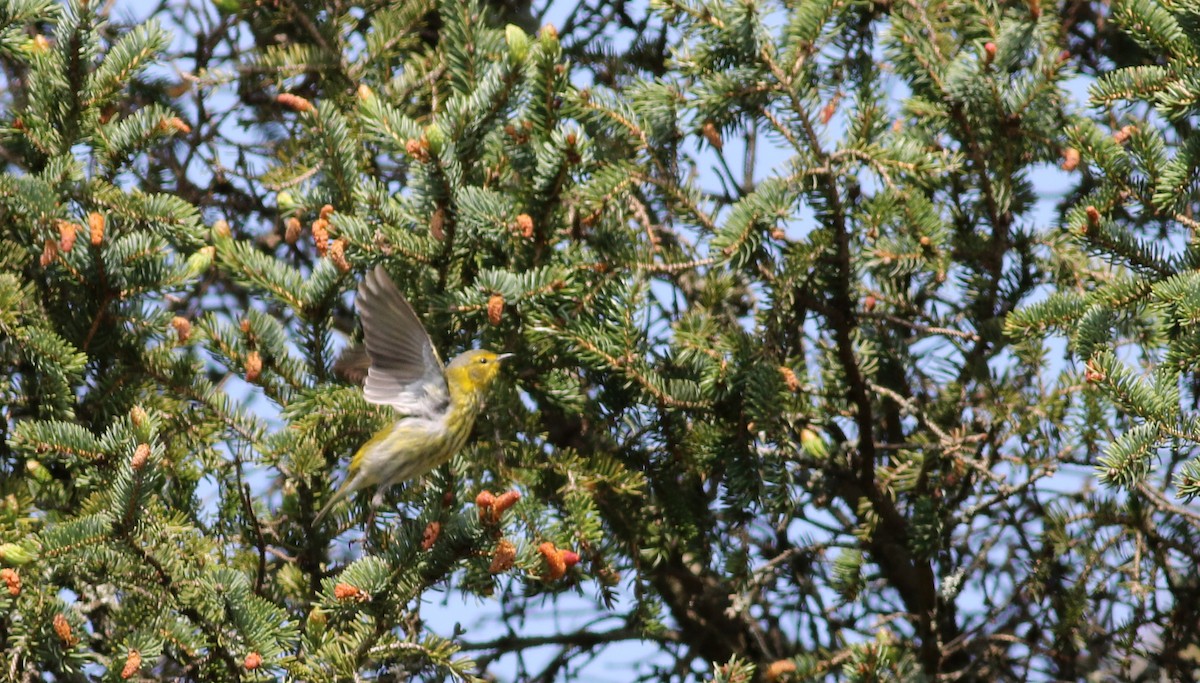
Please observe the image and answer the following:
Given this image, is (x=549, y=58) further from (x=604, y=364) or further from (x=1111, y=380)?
(x=1111, y=380)

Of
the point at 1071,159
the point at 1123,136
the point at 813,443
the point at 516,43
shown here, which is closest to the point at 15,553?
the point at 516,43

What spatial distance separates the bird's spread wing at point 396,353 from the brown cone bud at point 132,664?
3.40ft

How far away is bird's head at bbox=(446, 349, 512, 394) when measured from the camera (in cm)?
394

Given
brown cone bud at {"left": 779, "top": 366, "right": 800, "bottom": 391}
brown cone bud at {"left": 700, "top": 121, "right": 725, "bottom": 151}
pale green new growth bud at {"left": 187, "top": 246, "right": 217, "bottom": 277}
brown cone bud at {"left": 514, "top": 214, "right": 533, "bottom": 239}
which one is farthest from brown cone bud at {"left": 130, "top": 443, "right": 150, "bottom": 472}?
brown cone bud at {"left": 700, "top": 121, "right": 725, "bottom": 151}

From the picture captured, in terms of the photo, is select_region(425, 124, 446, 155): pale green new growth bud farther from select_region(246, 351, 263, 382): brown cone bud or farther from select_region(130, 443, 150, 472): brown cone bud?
select_region(130, 443, 150, 472): brown cone bud

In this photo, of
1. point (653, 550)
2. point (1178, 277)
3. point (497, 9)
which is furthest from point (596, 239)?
point (497, 9)

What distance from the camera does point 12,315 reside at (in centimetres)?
364

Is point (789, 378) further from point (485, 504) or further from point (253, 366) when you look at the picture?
point (253, 366)

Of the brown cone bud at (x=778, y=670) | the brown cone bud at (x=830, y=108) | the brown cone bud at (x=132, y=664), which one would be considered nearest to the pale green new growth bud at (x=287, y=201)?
the brown cone bud at (x=132, y=664)

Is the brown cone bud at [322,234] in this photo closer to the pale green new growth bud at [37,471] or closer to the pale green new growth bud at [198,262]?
the pale green new growth bud at [198,262]

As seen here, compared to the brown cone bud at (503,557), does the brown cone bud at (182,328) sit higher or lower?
higher

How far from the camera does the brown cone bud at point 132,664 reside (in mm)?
3059

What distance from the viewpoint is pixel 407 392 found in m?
3.97

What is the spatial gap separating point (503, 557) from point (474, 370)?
98cm
